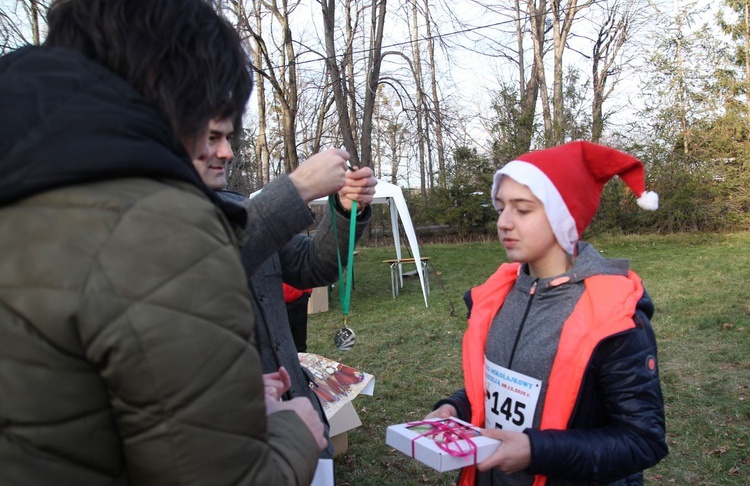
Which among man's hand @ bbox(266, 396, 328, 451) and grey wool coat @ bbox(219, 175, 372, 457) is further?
grey wool coat @ bbox(219, 175, 372, 457)

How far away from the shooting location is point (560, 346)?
1.72 metres

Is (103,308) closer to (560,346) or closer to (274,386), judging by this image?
(274,386)

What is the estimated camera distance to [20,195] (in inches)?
30.1

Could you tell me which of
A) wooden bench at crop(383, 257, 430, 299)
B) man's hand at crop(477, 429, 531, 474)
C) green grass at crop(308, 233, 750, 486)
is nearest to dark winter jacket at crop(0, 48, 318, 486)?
man's hand at crop(477, 429, 531, 474)

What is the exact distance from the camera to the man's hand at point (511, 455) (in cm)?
159

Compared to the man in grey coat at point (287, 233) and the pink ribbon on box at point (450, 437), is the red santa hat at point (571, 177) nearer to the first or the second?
the man in grey coat at point (287, 233)

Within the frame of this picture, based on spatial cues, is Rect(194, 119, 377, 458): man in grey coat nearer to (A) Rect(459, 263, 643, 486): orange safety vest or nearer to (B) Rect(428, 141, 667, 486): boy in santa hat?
(B) Rect(428, 141, 667, 486): boy in santa hat

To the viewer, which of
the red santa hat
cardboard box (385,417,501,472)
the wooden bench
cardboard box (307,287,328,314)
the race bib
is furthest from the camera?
the wooden bench

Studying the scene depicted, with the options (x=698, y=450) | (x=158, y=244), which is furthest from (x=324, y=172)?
(x=698, y=450)

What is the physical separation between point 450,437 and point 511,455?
17 centimetres

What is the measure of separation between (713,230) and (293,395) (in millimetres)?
18482

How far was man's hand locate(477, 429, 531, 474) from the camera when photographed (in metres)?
1.59

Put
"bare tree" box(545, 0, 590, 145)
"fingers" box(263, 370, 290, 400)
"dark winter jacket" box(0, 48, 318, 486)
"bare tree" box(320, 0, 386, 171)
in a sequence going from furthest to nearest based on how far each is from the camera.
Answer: "bare tree" box(545, 0, 590, 145) → "bare tree" box(320, 0, 386, 171) → "fingers" box(263, 370, 290, 400) → "dark winter jacket" box(0, 48, 318, 486)

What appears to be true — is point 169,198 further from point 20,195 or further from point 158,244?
point 20,195
